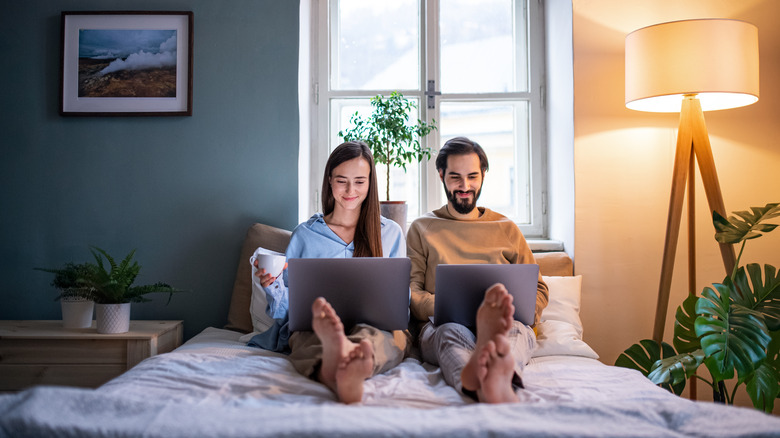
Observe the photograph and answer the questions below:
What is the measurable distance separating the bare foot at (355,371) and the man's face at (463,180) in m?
0.97

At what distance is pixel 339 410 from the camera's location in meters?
1.07

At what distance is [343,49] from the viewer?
2953 mm

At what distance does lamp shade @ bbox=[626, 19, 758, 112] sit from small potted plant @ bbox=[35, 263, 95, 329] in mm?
2190

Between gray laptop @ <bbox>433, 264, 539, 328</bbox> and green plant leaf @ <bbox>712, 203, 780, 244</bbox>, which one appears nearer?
gray laptop @ <bbox>433, 264, 539, 328</bbox>

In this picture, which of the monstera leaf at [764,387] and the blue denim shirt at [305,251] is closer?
the monstera leaf at [764,387]

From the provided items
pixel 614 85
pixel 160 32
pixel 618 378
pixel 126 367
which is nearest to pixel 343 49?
pixel 160 32

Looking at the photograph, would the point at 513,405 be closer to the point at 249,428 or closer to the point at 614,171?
the point at 249,428

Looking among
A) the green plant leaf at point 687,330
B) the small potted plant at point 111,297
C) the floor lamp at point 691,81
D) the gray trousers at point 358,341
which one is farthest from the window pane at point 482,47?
the small potted plant at point 111,297

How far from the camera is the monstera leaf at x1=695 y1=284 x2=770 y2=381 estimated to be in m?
1.72

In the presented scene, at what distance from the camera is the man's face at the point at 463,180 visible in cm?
211

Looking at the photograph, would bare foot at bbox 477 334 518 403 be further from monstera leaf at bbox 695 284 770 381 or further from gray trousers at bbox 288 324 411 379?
monstera leaf at bbox 695 284 770 381

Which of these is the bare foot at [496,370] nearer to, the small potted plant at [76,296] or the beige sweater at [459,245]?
the beige sweater at [459,245]

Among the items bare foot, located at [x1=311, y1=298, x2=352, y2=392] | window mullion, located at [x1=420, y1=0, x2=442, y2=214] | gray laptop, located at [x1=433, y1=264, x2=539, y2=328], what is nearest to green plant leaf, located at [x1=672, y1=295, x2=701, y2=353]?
gray laptop, located at [x1=433, y1=264, x2=539, y2=328]

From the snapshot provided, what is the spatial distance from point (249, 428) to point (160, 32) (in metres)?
2.18
